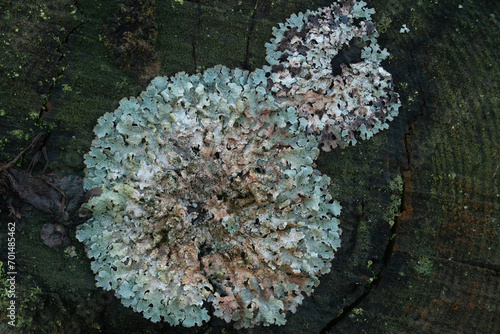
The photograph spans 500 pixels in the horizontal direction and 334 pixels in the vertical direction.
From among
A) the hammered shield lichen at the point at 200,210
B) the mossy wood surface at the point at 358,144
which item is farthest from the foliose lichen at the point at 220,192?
the mossy wood surface at the point at 358,144

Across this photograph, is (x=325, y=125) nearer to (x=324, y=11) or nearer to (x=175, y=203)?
(x=324, y=11)

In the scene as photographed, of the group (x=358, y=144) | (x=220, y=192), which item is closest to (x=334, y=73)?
(x=358, y=144)

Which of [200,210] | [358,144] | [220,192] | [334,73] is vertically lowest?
[200,210]

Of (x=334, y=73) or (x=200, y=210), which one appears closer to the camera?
(x=200, y=210)

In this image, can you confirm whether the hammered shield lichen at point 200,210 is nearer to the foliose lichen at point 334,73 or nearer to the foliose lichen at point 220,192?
the foliose lichen at point 220,192

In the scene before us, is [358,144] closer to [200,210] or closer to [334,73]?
[334,73]

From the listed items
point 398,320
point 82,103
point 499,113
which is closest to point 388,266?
point 398,320

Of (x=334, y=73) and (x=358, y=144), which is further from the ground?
(x=334, y=73)
